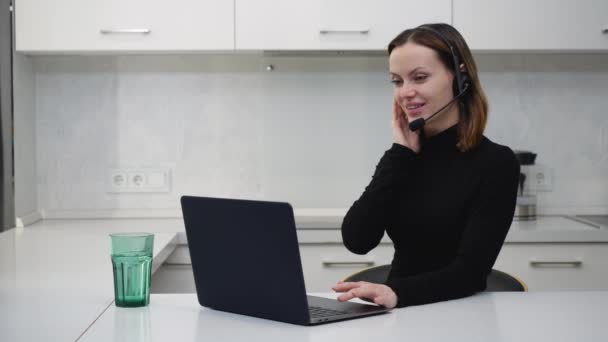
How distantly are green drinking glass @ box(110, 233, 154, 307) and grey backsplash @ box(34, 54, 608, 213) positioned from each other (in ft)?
5.75

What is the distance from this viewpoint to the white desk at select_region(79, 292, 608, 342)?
127cm

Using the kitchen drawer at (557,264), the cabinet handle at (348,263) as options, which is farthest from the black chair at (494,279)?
the kitchen drawer at (557,264)

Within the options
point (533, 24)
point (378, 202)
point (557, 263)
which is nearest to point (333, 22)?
point (533, 24)

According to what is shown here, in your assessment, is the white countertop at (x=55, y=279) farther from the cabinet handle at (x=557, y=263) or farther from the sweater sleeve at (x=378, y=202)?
the cabinet handle at (x=557, y=263)

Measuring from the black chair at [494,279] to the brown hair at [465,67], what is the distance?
33 centimetres

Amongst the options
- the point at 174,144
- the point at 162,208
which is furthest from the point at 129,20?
the point at 162,208

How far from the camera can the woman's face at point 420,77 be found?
1764mm

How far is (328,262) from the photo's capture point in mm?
2787

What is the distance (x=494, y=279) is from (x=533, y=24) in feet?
4.35

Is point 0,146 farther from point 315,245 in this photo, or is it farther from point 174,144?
point 315,245

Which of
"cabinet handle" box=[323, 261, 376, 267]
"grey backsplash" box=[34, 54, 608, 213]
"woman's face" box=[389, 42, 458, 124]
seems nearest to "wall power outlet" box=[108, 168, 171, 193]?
"grey backsplash" box=[34, 54, 608, 213]

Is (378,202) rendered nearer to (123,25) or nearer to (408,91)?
(408,91)

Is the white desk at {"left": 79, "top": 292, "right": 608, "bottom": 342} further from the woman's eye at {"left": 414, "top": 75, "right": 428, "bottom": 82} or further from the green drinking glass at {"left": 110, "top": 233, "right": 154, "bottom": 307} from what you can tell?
the woman's eye at {"left": 414, "top": 75, "right": 428, "bottom": 82}

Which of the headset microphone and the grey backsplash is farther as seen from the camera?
the grey backsplash
